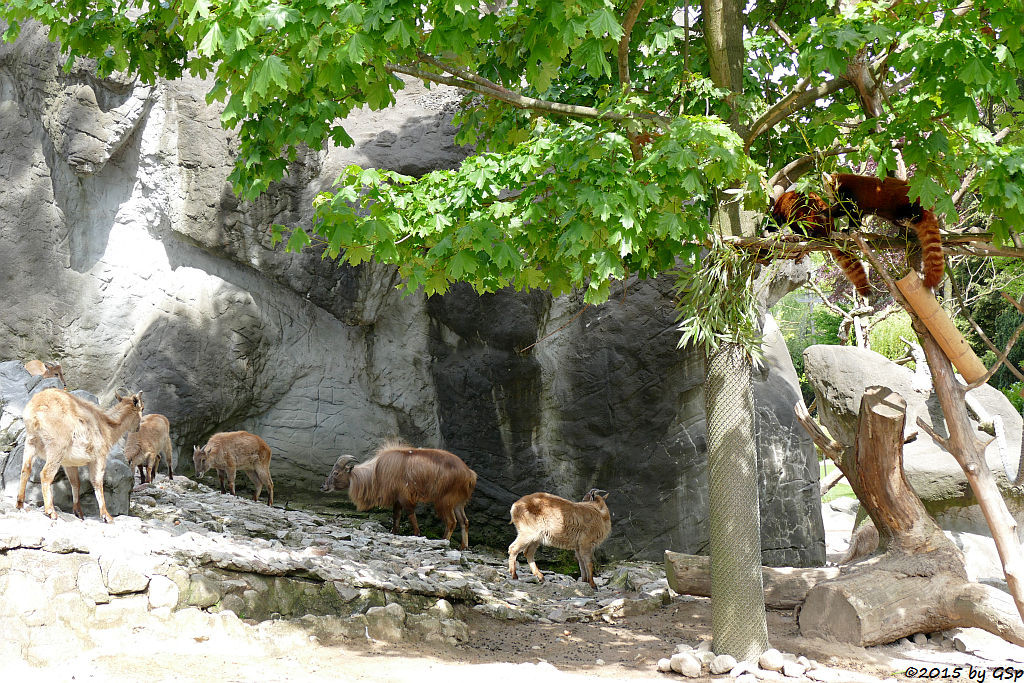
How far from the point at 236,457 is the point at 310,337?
2.29 meters

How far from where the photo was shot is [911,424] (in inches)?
441

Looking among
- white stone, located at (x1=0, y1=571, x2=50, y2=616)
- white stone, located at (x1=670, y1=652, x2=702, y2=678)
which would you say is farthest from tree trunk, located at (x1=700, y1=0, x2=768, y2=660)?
white stone, located at (x1=0, y1=571, x2=50, y2=616)

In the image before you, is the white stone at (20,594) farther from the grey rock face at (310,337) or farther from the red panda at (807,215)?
the red panda at (807,215)

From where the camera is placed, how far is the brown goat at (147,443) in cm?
919

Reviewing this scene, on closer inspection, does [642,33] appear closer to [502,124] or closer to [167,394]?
[502,124]

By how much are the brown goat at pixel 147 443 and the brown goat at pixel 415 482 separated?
2.29 meters

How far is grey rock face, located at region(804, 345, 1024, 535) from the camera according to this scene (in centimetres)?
1063

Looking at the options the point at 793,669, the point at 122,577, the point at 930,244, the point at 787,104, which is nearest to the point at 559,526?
the point at 793,669

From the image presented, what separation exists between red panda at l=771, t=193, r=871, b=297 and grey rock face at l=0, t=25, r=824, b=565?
164 inches

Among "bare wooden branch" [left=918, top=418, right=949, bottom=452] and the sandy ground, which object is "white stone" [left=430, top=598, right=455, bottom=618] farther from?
"bare wooden branch" [left=918, top=418, right=949, bottom=452]

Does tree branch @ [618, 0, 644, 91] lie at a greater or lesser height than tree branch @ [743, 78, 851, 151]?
greater

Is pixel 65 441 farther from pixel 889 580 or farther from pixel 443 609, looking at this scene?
pixel 889 580

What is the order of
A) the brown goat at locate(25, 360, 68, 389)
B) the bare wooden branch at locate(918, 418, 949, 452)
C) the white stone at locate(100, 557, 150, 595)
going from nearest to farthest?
the white stone at locate(100, 557, 150, 595) < the bare wooden branch at locate(918, 418, 949, 452) < the brown goat at locate(25, 360, 68, 389)

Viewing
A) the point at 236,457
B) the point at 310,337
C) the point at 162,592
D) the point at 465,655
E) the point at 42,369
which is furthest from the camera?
the point at 310,337
